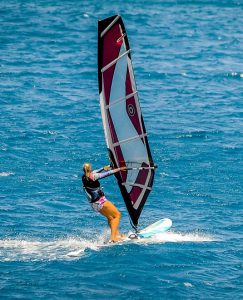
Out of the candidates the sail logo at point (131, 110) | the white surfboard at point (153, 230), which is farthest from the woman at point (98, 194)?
the sail logo at point (131, 110)

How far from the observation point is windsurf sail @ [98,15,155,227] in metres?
24.1

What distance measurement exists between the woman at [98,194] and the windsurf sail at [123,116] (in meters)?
0.54

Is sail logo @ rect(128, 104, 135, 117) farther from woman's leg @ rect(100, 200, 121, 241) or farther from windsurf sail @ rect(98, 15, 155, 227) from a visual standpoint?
woman's leg @ rect(100, 200, 121, 241)

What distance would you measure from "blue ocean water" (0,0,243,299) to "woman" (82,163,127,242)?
2.51 ft

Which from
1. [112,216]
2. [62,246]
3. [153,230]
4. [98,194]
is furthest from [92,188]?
[153,230]

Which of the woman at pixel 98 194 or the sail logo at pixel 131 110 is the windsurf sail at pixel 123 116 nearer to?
the sail logo at pixel 131 110

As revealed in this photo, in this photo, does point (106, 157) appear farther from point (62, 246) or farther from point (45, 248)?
point (45, 248)

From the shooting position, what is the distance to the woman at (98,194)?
80.9 ft

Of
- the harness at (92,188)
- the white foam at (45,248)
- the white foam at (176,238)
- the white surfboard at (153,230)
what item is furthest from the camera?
the white foam at (176,238)

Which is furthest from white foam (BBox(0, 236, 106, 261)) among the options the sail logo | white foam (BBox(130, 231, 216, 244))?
the sail logo

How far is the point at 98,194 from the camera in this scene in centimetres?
2508

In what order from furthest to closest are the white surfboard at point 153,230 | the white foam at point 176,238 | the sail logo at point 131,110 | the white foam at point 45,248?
the white foam at point 176,238 → the white surfboard at point 153,230 → the sail logo at point 131,110 → the white foam at point 45,248

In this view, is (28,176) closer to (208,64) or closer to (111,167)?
(111,167)

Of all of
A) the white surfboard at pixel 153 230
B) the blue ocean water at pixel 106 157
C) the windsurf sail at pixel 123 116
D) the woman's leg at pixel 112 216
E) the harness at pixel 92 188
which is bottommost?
the blue ocean water at pixel 106 157
